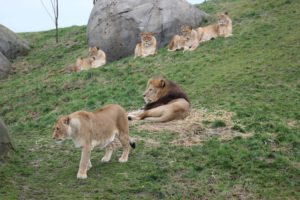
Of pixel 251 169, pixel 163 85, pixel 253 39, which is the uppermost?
pixel 253 39

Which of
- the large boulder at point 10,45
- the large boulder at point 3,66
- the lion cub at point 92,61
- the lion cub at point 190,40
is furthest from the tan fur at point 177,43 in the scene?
the large boulder at point 10,45

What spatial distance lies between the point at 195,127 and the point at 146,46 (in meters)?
9.42

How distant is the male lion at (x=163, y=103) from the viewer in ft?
30.3

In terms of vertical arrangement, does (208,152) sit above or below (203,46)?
below

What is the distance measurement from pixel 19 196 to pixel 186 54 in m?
12.0

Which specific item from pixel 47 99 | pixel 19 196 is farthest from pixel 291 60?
pixel 19 196

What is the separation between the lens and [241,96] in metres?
10.7

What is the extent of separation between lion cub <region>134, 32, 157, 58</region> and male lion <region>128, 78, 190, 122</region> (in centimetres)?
738

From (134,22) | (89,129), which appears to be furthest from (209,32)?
(89,129)

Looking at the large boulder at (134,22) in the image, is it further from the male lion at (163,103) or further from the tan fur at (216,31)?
the male lion at (163,103)

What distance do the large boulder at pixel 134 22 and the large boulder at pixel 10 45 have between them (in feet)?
25.1

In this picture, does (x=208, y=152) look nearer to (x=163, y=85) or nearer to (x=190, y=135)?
(x=190, y=135)

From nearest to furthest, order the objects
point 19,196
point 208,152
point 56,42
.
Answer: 1. point 19,196
2. point 208,152
3. point 56,42

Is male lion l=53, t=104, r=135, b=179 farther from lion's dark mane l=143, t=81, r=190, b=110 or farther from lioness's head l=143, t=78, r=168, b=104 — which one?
lioness's head l=143, t=78, r=168, b=104
